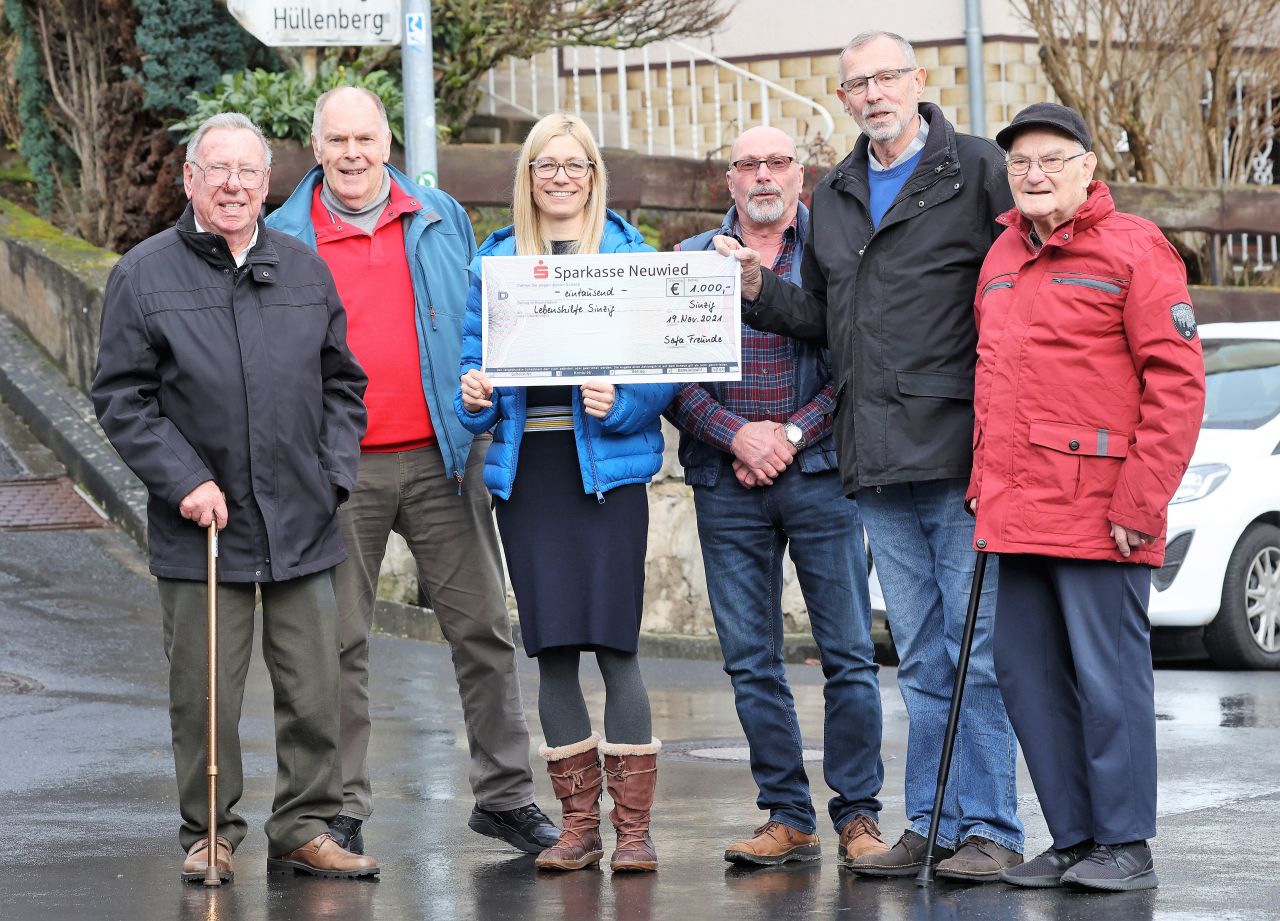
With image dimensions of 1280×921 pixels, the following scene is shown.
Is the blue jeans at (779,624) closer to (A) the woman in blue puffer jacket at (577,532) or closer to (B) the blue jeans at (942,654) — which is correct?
(B) the blue jeans at (942,654)

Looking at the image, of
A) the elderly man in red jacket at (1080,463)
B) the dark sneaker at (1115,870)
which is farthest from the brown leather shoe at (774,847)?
the dark sneaker at (1115,870)

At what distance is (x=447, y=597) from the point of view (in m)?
6.59

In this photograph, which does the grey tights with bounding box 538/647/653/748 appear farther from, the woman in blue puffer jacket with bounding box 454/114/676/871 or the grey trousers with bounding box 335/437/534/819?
the grey trousers with bounding box 335/437/534/819

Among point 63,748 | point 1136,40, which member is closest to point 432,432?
point 63,748

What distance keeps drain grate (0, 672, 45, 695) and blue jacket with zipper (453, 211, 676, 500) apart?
378 centimetres

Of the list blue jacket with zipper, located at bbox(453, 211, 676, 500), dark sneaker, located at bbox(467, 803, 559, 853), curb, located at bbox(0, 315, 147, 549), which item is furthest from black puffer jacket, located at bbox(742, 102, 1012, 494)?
curb, located at bbox(0, 315, 147, 549)

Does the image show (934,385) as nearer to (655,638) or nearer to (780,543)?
(780,543)

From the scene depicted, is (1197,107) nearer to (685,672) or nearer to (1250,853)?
(685,672)

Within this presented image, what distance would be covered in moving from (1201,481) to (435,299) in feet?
18.2

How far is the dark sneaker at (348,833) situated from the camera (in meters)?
6.16

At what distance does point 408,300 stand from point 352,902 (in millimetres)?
1878

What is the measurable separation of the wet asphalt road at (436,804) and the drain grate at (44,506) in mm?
671

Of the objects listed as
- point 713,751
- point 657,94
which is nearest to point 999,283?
point 713,751

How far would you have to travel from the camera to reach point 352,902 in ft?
18.4
